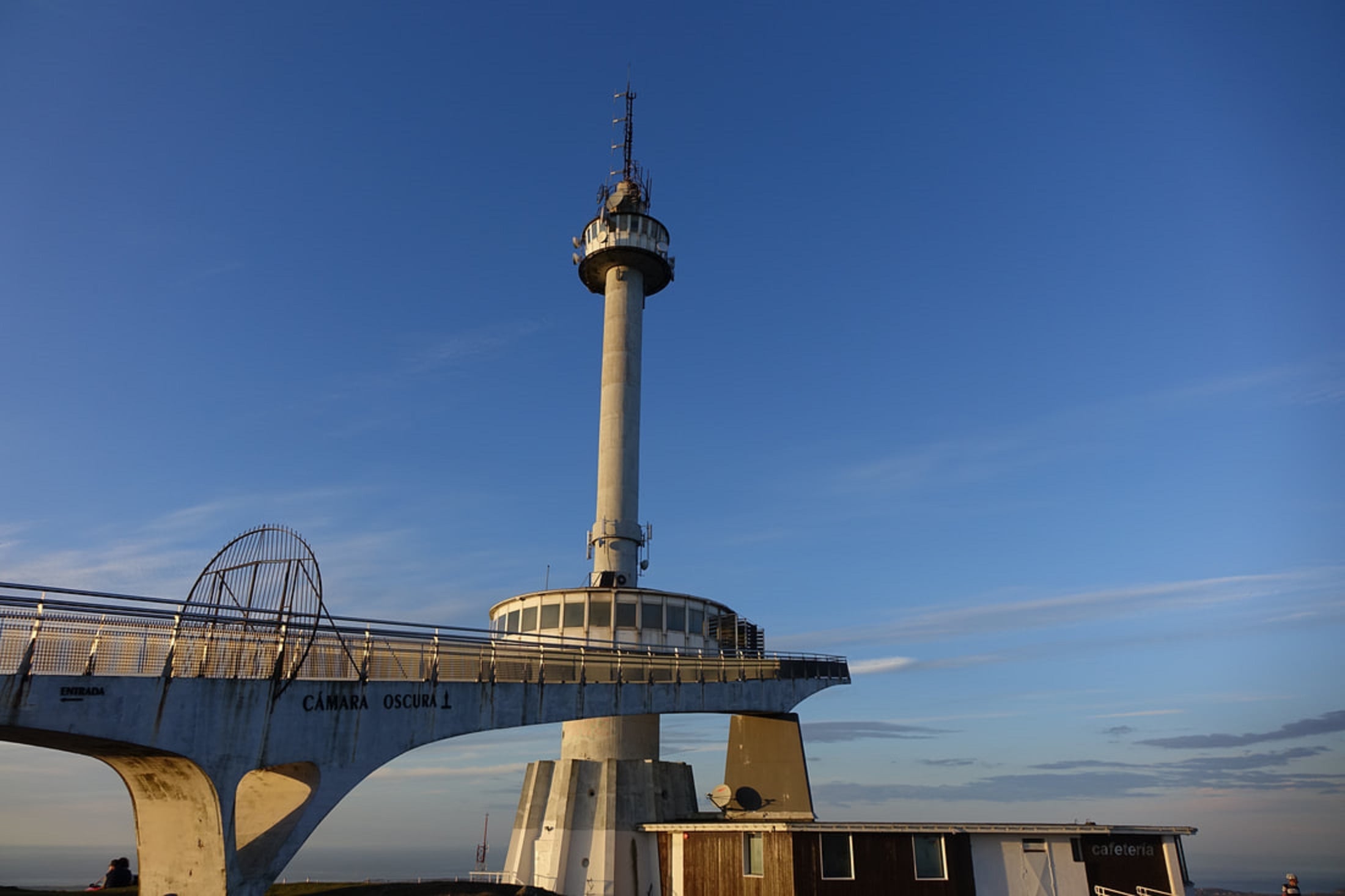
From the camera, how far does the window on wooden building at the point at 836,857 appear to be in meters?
28.9

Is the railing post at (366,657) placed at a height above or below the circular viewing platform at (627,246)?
below

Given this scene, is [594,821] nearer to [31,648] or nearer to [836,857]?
[836,857]

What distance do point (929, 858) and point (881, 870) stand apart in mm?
1722

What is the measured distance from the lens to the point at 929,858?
29.2 metres

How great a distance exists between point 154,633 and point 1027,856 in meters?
27.8

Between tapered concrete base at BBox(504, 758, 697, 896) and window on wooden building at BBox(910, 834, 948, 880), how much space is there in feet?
34.4

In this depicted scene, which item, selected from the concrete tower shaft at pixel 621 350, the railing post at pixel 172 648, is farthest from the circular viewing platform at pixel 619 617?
the railing post at pixel 172 648

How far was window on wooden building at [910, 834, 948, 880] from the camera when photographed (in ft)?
95.3

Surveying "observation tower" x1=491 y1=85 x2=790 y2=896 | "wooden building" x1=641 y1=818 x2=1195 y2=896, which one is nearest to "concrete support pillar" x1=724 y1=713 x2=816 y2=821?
"observation tower" x1=491 y1=85 x2=790 y2=896

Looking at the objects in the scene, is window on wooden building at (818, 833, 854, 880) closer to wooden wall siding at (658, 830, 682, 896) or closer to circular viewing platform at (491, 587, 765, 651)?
wooden wall siding at (658, 830, 682, 896)

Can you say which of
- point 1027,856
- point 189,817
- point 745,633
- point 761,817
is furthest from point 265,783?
point 745,633

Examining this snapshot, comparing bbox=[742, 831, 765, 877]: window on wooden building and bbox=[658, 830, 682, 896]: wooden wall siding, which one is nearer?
bbox=[742, 831, 765, 877]: window on wooden building

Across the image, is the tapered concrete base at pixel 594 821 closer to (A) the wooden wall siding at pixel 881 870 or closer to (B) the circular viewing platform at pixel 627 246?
(A) the wooden wall siding at pixel 881 870

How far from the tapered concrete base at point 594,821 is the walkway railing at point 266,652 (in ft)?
18.0
